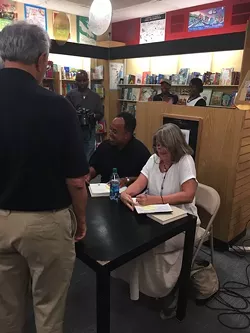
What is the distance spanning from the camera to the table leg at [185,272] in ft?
5.39

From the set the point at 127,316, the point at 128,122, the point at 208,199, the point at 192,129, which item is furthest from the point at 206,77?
the point at 127,316

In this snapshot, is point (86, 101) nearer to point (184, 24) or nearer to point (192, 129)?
point (192, 129)

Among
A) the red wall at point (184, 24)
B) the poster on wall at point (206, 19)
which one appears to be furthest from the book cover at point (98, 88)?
the poster on wall at point (206, 19)

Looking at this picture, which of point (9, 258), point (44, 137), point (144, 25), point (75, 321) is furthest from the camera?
point (144, 25)

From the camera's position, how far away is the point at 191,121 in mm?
2523

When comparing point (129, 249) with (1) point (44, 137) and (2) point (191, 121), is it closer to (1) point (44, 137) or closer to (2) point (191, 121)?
(1) point (44, 137)

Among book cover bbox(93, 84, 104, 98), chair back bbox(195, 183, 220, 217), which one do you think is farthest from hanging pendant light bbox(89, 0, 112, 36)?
book cover bbox(93, 84, 104, 98)

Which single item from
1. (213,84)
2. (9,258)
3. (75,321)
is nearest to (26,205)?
(9,258)

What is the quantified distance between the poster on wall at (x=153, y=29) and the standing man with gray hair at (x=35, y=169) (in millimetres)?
5214

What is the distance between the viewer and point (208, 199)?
1.98 metres

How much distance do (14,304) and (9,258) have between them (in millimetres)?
255

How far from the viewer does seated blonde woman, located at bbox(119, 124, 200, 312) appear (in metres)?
1.68

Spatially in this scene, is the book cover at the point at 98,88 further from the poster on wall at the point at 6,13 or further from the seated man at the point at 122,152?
the seated man at the point at 122,152

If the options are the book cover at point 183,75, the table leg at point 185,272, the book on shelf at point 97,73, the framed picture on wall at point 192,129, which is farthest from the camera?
the book on shelf at point 97,73
